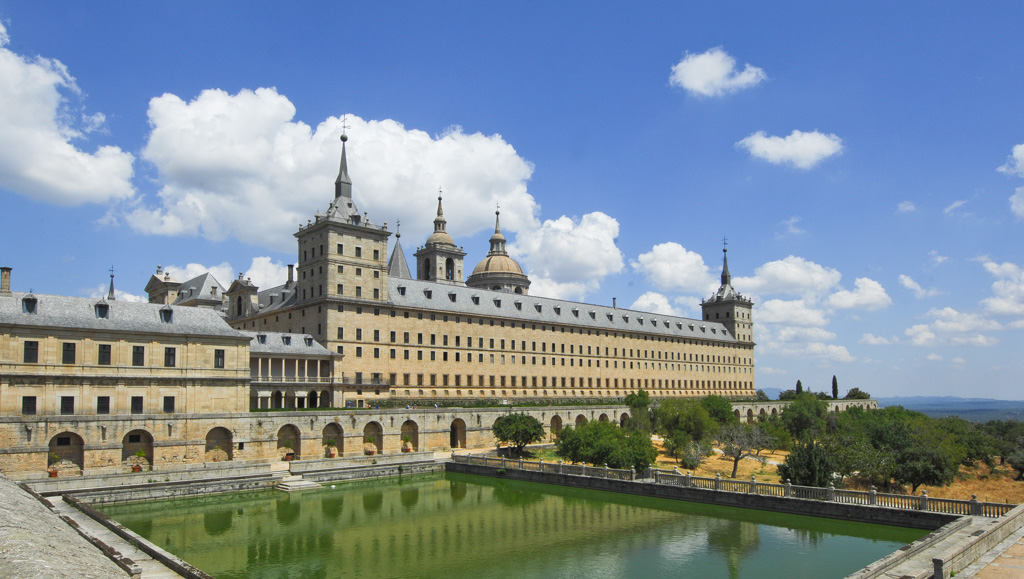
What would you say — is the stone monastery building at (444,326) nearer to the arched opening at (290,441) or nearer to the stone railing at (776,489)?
the arched opening at (290,441)

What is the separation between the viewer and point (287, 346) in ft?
195

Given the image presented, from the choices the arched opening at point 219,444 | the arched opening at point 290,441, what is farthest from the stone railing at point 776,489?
the arched opening at point 219,444

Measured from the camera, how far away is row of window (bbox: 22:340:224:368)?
4078 cm

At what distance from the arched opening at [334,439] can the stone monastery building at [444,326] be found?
26.2 ft

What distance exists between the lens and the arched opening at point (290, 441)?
49.6 m

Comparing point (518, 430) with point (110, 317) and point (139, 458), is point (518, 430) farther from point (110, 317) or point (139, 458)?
point (110, 317)

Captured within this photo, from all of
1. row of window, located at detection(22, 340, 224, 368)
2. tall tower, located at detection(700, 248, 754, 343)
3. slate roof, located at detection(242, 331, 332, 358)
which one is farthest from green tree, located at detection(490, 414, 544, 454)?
tall tower, located at detection(700, 248, 754, 343)

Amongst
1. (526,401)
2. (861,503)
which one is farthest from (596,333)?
(861,503)

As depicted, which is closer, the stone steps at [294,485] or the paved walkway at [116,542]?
the paved walkway at [116,542]

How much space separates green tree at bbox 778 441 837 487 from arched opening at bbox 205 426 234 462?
34.0m

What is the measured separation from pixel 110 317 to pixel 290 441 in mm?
13910

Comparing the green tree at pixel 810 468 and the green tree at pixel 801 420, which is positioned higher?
the green tree at pixel 810 468

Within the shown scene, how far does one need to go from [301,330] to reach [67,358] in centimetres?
2650

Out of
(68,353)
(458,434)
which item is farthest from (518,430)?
(68,353)
